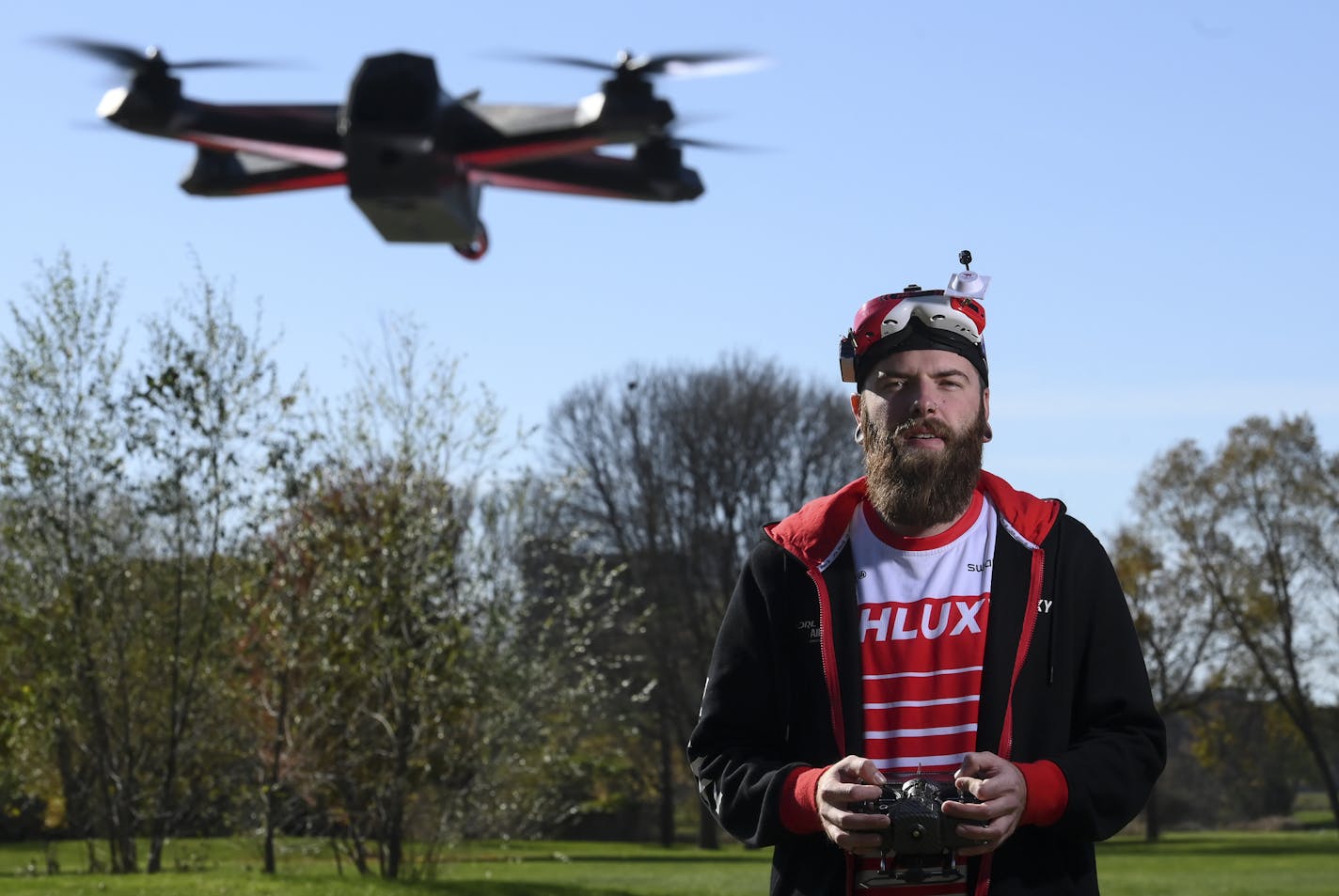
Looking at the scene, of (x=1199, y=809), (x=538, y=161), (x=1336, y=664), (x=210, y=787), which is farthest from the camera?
(x=1199, y=809)

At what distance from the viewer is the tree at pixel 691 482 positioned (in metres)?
47.4

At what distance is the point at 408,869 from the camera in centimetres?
2306

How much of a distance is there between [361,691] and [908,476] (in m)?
20.2

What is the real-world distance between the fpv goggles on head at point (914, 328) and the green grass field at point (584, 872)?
15978mm

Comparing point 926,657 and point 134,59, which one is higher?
point 134,59

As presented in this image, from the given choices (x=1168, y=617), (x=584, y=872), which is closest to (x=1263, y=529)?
(x=1168, y=617)

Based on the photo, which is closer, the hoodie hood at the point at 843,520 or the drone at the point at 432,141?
the hoodie hood at the point at 843,520

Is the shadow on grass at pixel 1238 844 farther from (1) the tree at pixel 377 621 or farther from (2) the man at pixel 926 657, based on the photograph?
(2) the man at pixel 926 657

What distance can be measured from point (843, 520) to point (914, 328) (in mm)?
372

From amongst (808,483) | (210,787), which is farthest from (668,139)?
(808,483)

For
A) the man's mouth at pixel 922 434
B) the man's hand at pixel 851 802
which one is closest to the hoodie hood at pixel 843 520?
the man's mouth at pixel 922 434

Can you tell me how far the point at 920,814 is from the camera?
2.76 meters

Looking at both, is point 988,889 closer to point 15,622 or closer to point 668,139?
point 668,139

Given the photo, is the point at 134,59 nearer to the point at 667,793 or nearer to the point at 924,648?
the point at 924,648
